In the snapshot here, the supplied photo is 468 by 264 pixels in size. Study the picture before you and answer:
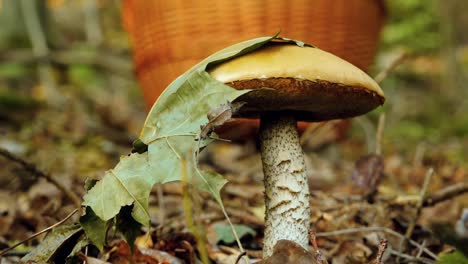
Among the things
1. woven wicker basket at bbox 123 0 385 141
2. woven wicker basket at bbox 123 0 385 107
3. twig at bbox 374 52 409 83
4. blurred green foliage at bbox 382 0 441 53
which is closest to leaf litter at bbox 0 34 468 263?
twig at bbox 374 52 409 83

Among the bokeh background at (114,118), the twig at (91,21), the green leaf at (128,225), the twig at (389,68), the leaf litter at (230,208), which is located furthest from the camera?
the twig at (91,21)

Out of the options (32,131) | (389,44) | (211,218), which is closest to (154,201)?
(211,218)

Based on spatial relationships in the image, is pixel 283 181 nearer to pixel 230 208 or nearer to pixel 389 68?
pixel 230 208

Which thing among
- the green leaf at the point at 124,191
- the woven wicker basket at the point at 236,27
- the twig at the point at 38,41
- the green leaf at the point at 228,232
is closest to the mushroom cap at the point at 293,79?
the green leaf at the point at 124,191

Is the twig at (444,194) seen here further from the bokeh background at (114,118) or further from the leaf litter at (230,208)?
the bokeh background at (114,118)

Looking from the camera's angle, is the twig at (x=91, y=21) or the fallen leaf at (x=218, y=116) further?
the twig at (x=91, y=21)

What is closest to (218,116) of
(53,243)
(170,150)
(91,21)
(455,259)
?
(170,150)

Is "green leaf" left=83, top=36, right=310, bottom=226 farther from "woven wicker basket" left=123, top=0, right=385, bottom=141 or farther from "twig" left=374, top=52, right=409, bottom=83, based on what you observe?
"woven wicker basket" left=123, top=0, right=385, bottom=141
